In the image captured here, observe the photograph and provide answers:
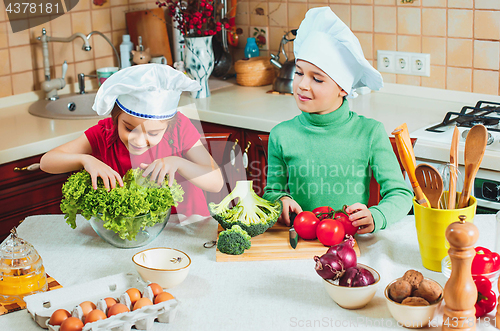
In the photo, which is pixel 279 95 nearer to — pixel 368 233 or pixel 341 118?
pixel 341 118

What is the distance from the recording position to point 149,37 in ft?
8.99

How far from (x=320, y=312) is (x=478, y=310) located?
0.85ft

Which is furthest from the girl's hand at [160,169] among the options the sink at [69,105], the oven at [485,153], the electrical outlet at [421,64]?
the electrical outlet at [421,64]

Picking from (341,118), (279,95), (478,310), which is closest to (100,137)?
(341,118)

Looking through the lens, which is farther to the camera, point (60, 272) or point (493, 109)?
A: point (493, 109)

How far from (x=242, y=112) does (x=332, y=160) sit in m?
0.88

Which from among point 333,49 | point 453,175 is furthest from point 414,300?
point 333,49

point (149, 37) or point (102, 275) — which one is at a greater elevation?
point (149, 37)

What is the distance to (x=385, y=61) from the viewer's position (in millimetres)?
2379

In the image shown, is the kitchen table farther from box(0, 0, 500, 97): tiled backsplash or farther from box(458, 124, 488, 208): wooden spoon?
box(0, 0, 500, 97): tiled backsplash

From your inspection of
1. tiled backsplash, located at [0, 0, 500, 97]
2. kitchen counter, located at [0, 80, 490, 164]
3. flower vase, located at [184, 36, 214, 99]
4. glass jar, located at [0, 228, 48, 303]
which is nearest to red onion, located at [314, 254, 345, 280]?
glass jar, located at [0, 228, 48, 303]

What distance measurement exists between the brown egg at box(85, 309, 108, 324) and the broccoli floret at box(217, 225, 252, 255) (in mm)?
320

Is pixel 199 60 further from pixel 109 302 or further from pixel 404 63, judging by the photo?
pixel 109 302

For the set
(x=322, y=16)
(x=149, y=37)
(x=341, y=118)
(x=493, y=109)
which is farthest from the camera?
(x=149, y=37)
